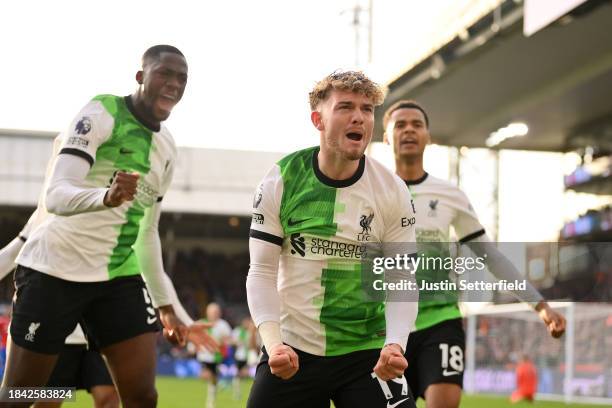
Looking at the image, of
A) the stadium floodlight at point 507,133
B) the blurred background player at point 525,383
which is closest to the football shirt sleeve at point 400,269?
the blurred background player at point 525,383

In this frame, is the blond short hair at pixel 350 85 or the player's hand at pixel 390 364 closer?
the player's hand at pixel 390 364

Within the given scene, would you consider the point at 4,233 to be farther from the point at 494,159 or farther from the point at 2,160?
the point at 494,159

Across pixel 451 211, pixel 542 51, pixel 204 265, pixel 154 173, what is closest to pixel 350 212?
pixel 154 173

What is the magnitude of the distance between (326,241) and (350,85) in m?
0.76

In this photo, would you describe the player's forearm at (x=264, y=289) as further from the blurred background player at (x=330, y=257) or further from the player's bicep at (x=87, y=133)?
the player's bicep at (x=87, y=133)

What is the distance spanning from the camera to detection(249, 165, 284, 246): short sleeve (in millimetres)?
4867

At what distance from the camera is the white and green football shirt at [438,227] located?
709 centimetres

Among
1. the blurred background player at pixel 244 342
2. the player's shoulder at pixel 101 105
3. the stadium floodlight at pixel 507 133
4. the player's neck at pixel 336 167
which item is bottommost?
the blurred background player at pixel 244 342

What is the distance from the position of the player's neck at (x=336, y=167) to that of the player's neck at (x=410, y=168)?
2.51 metres

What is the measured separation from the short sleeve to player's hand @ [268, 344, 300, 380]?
2.09 ft

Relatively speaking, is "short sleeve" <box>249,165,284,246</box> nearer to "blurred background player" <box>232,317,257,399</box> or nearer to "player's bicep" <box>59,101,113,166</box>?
"player's bicep" <box>59,101,113,166</box>

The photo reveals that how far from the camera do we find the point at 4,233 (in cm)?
5009

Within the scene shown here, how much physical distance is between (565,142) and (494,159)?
9.32ft

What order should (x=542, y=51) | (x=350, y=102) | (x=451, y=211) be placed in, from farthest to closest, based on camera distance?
(x=542, y=51), (x=451, y=211), (x=350, y=102)
